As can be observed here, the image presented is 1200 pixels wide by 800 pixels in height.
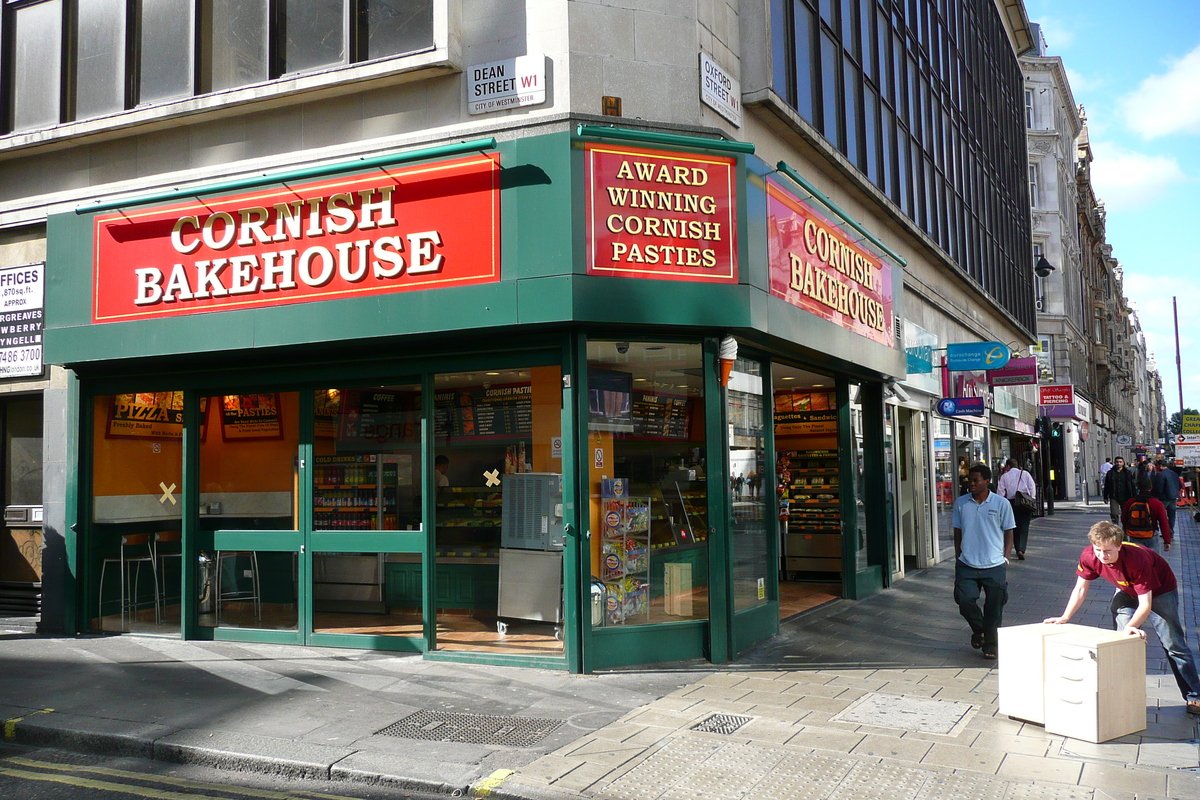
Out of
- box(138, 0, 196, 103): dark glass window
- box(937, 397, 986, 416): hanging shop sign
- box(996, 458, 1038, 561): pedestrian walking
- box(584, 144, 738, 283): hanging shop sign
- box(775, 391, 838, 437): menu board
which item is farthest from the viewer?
box(937, 397, 986, 416): hanging shop sign

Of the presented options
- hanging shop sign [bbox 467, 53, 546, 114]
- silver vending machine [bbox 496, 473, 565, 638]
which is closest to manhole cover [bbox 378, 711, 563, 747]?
silver vending machine [bbox 496, 473, 565, 638]

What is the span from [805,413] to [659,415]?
5605mm

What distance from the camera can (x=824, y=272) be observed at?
36.6 ft

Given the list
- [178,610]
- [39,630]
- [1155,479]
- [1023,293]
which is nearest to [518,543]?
[178,610]

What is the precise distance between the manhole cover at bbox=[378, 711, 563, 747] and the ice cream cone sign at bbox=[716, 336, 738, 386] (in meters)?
3.70

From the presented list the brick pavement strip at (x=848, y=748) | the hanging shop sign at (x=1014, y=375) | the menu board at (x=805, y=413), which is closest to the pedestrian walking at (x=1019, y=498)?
the hanging shop sign at (x=1014, y=375)

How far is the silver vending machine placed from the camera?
898 cm

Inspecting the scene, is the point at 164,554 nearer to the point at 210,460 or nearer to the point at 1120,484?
the point at 210,460

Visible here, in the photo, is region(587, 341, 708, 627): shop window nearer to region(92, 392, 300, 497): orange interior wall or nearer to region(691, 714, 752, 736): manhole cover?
region(691, 714, 752, 736): manhole cover

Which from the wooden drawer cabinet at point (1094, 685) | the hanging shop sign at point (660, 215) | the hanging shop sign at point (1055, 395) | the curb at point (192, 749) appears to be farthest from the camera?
the hanging shop sign at point (1055, 395)

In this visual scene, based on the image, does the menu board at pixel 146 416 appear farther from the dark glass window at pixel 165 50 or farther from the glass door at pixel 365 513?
the dark glass window at pixel 165 50

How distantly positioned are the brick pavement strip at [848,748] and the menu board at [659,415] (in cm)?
227

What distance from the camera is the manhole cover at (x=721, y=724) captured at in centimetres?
646

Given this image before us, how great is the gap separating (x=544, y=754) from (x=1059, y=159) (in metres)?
50.8
